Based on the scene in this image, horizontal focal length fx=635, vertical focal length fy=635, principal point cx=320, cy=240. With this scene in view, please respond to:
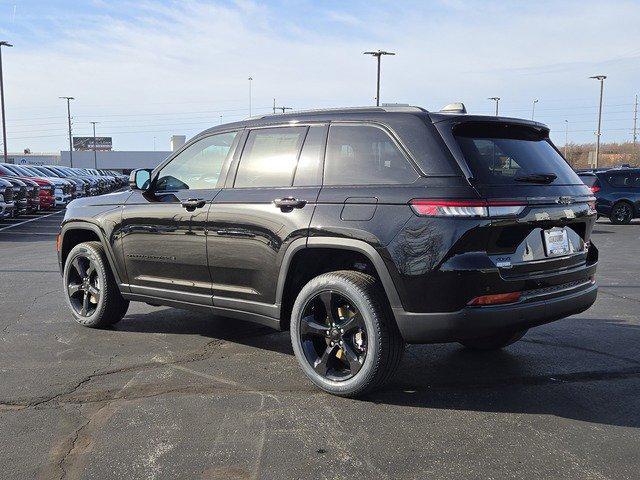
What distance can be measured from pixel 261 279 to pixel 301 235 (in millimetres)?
541

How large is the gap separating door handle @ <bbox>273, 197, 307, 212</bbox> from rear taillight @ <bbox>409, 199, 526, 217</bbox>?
87 cm

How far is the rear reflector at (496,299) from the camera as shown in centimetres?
368

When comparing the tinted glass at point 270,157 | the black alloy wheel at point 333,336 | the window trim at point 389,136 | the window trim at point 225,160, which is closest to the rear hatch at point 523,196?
the window trim at point 389,136

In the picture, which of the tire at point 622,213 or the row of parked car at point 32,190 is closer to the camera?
the row of parked car at point 32,190

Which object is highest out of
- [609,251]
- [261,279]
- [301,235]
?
[301,235]

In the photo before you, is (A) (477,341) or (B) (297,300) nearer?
(B) (297,300)

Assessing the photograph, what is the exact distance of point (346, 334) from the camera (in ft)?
13.6

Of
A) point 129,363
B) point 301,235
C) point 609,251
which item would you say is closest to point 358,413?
point 301,235

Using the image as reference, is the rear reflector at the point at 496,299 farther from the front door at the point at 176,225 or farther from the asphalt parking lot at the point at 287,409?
the front door at the point at 176,225

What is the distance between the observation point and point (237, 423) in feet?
12.2

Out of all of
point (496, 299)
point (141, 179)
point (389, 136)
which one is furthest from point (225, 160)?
point (496, 299)

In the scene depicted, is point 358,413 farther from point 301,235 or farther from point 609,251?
point 609,251

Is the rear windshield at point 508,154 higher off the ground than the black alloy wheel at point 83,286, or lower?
higher

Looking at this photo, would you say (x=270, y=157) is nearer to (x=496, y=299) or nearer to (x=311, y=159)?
(x=311, y=159)
